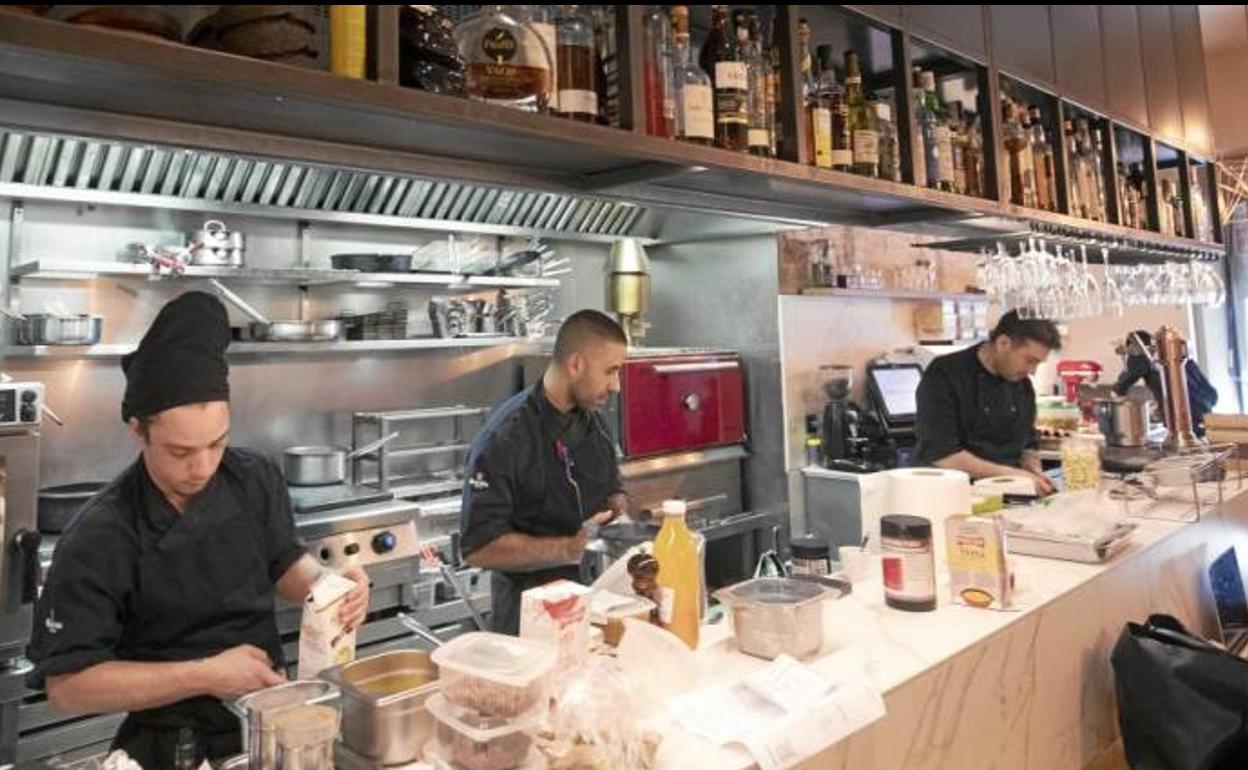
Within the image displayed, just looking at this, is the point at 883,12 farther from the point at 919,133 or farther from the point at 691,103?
the point at 691,103

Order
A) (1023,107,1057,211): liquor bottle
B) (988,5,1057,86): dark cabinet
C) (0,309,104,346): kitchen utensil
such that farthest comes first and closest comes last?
(1023,107,1057,211): liquor bottle, (0,309,104,346): kitchen utensil, (988,5,1057,86): dark cabinet

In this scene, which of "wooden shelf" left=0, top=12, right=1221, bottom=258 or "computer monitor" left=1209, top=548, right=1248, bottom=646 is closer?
"wooden shelf" left=0, top=12, right=1221, bottom=258

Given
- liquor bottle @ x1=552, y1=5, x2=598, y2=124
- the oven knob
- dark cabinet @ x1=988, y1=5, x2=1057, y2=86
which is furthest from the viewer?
the oven knob

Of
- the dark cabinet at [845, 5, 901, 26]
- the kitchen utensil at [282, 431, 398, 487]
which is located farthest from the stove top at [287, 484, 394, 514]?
the dark cabinet at [845, 5, 901, 26]

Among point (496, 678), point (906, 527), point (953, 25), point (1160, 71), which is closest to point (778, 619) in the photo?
point (906, 527)

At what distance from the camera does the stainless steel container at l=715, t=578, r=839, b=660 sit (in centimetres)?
134

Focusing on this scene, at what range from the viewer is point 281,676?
155 cm

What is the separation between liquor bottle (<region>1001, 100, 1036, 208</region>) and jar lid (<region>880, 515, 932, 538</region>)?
1.60m

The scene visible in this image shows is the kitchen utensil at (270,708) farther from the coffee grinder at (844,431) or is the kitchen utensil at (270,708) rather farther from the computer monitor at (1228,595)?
the coffee grinder at (844,431)

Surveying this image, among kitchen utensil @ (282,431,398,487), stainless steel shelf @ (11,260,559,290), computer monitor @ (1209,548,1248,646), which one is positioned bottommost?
computer monitor @ (1209,548,1248,646)

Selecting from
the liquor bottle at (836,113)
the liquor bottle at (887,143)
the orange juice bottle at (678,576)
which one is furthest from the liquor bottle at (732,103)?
the orange juice bottle at (678,576)

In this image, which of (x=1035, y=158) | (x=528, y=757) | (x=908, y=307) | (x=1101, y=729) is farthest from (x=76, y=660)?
(x=908, y=307)

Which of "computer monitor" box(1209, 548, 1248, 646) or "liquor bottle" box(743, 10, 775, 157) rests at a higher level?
"liquor bottle" box(743, 10, 775, 157)

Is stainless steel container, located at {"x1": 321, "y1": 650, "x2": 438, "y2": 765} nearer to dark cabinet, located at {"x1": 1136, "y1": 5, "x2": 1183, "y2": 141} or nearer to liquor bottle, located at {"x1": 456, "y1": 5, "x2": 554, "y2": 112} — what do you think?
liquor bottle, located at {"x1": 456, "y1": 5, "x2": 554, "y2": 112}
